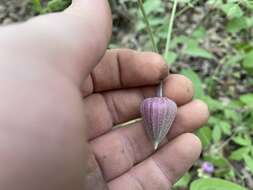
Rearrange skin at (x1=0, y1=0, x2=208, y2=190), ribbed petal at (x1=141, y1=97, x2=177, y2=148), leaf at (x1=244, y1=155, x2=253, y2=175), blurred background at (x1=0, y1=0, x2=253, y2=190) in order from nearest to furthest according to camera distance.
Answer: skin at (x1=0, y1=0, x2=208, y2=190) < ribbed petal at (x1=141, y1=97, x2=177, y2=148) < leaf at (x1=244, y1=155, x2=253, y2=175) < blurred background at (x1=0, y1=0, x2=253, y2=190)

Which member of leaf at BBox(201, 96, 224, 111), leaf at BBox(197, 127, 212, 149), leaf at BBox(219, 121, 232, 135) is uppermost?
leaf at BBox(201, 96, 224, 111)

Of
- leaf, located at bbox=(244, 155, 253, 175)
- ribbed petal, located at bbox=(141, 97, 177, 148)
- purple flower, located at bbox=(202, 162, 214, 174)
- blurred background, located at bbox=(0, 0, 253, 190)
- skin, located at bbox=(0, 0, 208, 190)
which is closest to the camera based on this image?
skin, located at bbox=(0, 0, 208, 190)

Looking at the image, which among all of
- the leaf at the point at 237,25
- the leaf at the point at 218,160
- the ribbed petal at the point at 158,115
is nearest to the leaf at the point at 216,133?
the leaf at the point at 218,160

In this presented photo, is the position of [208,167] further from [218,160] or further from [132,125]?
[132,125]

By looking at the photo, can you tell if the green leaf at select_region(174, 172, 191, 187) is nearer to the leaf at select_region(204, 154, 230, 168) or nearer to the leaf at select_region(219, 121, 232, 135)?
the leaf at select_region(204, 154, 230, 168)

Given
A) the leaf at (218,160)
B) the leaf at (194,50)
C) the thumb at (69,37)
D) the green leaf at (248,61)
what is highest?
the thumb at (69,37)

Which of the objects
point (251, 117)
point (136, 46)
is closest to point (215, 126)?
point (251, 117)

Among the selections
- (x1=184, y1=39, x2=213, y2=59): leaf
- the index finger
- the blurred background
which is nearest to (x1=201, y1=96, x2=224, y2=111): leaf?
the blurred background

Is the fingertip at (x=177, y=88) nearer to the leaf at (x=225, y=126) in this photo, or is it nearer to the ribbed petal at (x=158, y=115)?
the ribbed petal at (x=158, y=115)
